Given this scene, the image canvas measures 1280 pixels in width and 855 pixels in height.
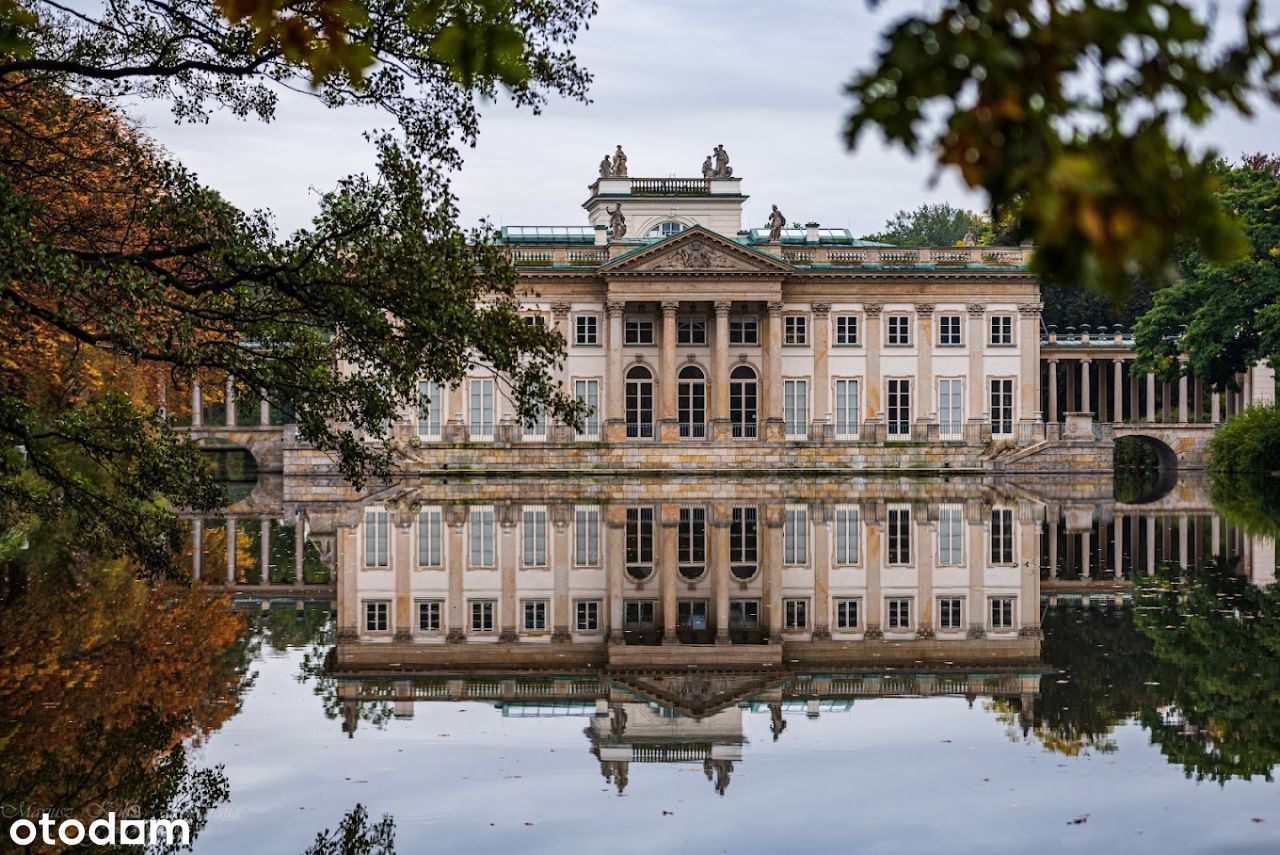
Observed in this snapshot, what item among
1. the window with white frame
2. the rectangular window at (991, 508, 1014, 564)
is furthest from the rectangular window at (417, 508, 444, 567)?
the window with white frame

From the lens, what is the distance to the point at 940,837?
9148 mm

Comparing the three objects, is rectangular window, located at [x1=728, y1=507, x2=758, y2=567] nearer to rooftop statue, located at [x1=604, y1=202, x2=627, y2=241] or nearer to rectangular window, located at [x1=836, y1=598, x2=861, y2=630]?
rectangular window, located at [x1=836, y1=598, x2=861, y2=630]

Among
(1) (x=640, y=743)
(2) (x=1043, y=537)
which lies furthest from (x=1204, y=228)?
(2) (x=1043, y=537)

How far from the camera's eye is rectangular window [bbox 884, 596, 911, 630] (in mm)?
19734

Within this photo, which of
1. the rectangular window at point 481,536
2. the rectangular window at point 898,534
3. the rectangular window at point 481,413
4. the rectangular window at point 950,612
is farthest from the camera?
the rectangular window at point 481,413

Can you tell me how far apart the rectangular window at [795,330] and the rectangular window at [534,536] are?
32.0 m

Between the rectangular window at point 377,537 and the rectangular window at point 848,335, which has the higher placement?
the rectangular window at point 848,335

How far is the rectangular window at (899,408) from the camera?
7175 centimetres

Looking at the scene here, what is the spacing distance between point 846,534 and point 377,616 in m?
13.6

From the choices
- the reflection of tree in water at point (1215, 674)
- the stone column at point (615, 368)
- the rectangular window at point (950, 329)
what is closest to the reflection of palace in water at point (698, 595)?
the reflection of tree in water at point (1215, 674)

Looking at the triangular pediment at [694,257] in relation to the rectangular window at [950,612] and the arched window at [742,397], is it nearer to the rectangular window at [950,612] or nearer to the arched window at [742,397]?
the arched window at [742,397]

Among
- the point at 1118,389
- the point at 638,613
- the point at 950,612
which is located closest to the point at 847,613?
the point at 950,612

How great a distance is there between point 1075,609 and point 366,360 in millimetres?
10543

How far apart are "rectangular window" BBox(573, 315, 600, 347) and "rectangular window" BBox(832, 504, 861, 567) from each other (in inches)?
1170
